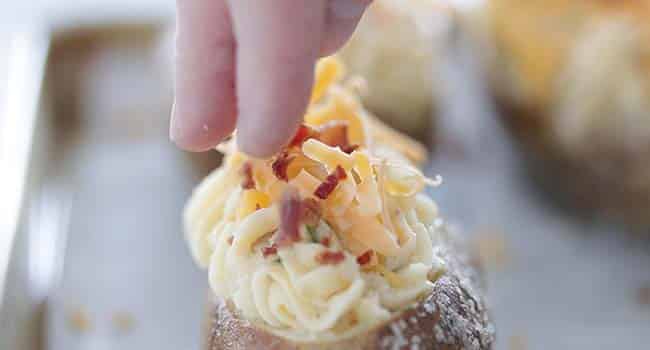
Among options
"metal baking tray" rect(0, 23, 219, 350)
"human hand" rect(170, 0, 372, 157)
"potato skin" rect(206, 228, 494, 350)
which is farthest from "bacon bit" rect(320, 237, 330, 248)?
"metal baking tray" rect(0, 23, 219, 350)

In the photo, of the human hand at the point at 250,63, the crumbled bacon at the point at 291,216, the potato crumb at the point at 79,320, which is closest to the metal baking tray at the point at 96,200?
the potato crumb at the point at 79,320

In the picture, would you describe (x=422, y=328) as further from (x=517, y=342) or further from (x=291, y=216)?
(x=517, y=342)

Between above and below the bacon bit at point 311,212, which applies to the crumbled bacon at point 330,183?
above

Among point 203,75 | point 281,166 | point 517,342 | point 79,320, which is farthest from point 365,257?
point 79,320

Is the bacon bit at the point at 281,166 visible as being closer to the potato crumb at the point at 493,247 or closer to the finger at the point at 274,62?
the finger at the point at 274,62

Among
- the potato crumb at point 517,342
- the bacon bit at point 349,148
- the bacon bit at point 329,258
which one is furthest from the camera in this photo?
the potato crumb at point 517,342

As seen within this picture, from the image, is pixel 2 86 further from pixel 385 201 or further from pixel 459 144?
pixel 385 201

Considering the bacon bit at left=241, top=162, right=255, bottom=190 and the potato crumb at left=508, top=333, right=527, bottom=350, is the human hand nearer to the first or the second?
the bacon bit at left=241, top=162, right=255, bottom=190
